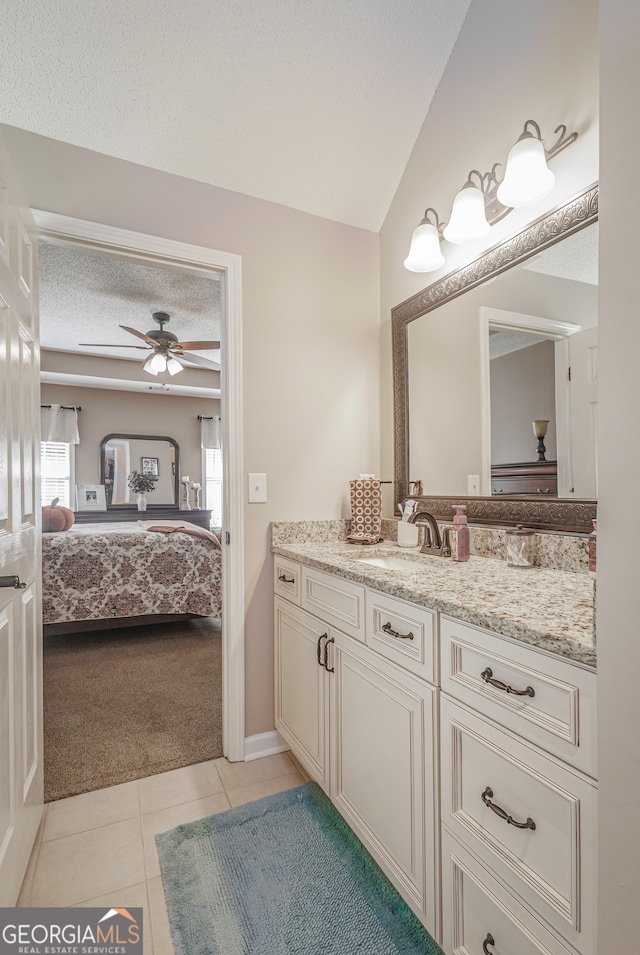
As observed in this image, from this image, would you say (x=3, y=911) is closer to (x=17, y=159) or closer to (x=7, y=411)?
(x=7, y=411)

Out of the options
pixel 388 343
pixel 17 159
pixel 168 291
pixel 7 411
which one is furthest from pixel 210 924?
pixel 168 291

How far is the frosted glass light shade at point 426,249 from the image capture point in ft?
6.08

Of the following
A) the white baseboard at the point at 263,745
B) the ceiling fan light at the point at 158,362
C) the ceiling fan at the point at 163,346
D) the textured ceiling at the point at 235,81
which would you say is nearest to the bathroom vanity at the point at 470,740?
the white baseboard at the point at 263,745

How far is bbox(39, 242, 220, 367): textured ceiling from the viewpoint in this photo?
3320 millimetres

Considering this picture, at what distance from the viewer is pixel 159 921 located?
4.13 ft

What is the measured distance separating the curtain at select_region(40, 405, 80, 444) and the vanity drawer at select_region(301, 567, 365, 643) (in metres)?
5.27

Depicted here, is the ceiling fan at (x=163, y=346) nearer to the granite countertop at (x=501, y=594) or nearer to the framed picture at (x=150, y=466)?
the framed picture at (x=150, y=466)

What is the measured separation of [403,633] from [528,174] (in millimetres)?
1350

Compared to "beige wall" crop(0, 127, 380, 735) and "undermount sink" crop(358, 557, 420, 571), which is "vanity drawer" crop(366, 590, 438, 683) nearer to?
"undermount sink" crop(358, 557, 420, 571)

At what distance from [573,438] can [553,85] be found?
3.46ft

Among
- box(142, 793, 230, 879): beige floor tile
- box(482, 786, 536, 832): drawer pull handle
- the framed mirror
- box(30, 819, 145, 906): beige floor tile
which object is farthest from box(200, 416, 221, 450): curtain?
box(482, 786, 536, 832): drawer pull handle

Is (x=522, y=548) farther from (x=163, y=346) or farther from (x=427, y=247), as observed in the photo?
(x=163, y=346)

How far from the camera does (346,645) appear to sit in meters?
1.47

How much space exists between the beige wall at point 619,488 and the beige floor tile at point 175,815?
1.38 m
